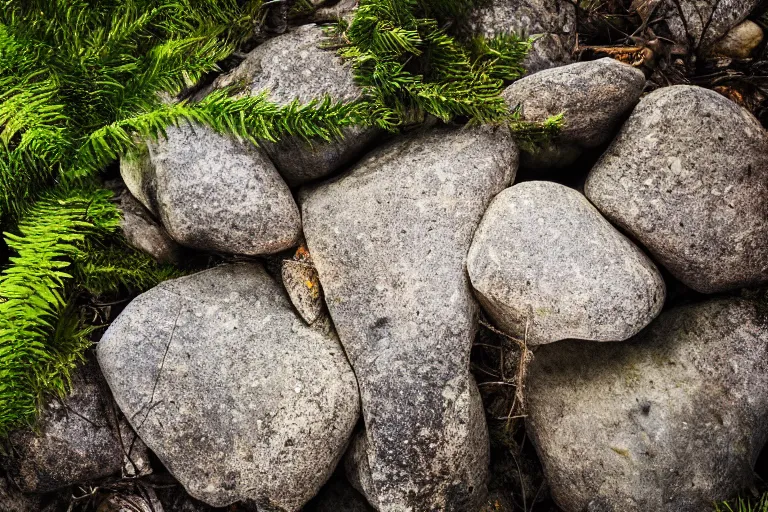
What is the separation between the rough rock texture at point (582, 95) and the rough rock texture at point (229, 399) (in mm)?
1314

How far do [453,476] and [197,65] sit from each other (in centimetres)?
195

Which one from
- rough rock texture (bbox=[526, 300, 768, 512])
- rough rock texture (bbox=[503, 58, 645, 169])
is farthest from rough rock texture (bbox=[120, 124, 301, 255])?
rough rock texture (bbox=[526, 300, 768, 512])

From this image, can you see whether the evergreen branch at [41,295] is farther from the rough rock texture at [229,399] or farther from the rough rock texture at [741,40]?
the rough rock texture at [741,40]

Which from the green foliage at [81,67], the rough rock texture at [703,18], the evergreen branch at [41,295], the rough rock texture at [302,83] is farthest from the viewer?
the rough rock texture at [703,18]

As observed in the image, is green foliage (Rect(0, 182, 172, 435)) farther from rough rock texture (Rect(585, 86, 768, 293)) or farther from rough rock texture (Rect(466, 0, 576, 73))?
rough rock texture (Rect(585, 86, 768, 293))

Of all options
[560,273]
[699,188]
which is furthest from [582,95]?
[560,273]

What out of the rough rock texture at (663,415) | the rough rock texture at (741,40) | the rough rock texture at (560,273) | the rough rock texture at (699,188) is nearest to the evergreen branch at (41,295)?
the rough rock texture at (560,273)

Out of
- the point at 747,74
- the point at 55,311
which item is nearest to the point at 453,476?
the point at 55,311

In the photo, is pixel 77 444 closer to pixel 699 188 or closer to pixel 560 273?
pixel 560 273

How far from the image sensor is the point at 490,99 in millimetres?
2500

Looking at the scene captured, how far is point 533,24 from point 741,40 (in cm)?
91

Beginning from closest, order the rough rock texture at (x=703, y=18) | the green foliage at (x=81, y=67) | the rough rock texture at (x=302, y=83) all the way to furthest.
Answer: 1. the green foliage at (x=81, y=67)
2. the rough rock texture at (x=302, y=83)
3. the rough rock texture at (x=703, y=18)

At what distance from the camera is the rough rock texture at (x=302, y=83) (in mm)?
2625

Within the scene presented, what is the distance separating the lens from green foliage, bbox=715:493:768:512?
7.88 ft
